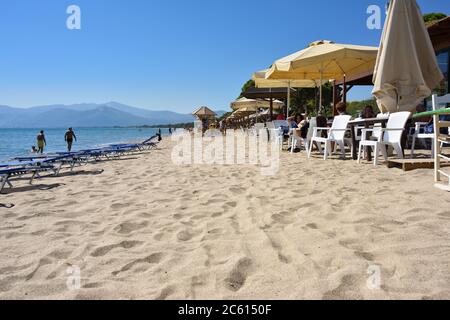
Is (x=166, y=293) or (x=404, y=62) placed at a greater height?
(x=404, y=62)

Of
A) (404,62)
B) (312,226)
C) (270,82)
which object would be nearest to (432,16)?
(270,82)

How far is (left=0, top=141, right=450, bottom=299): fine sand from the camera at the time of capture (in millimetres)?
1524

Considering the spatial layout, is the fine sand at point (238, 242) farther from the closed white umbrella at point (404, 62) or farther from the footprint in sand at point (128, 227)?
the closed white umbrella at point (404, 62)

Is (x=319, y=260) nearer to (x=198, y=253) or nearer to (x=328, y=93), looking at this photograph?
(x=198, y=253)

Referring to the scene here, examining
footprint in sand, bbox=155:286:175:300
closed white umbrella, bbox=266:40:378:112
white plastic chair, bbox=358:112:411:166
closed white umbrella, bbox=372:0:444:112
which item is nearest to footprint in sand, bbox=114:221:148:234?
footprint in sand, bbox=155:286:175:300

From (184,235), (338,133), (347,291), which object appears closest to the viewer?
(347,291)

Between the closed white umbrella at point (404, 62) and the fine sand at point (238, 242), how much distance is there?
1829 millimetres

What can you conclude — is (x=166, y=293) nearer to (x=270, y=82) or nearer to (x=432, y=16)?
(x=270, y=82)

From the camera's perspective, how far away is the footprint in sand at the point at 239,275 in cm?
155

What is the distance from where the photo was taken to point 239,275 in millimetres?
1655

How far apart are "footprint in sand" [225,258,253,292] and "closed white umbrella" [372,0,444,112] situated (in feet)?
13.6

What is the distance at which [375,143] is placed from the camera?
464cm

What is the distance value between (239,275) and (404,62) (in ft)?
14.8

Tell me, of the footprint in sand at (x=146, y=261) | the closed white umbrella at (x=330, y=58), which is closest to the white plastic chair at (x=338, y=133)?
the closed white umbrella at (x=330, y=58)
